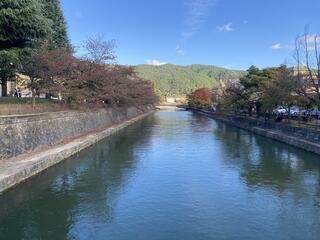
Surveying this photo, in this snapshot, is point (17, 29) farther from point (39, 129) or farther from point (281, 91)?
point (281, 91)

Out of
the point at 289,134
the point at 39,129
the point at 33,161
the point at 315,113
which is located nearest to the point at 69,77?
the point at 39,129

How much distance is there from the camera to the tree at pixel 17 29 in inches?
995

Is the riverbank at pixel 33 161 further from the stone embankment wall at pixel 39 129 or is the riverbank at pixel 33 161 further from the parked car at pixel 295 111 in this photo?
the parked car at pixel 295 111

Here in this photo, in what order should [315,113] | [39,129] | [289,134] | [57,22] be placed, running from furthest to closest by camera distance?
[315,113]
[57,22]
[289,134]
[39,129]

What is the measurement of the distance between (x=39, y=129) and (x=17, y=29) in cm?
829

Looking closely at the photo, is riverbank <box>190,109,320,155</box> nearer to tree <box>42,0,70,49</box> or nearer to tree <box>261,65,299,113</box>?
tree <box>261,65,299,113</box>

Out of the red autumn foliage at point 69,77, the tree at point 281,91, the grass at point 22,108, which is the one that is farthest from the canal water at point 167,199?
the red autumn foliage at point 69,77

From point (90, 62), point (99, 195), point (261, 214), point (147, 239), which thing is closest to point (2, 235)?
point (147, 239)

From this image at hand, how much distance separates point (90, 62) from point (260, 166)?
24.3 metres

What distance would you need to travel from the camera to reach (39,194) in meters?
14.1

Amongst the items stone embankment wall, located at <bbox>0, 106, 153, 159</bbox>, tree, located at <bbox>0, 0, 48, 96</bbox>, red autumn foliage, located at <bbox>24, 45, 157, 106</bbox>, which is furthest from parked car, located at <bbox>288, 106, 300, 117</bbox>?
tree, located at <bbox>0, 0, 48, 96</bbox>

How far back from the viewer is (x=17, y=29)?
2644 cm

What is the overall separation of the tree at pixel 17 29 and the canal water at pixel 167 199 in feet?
30.1

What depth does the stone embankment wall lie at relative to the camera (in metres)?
17.5
